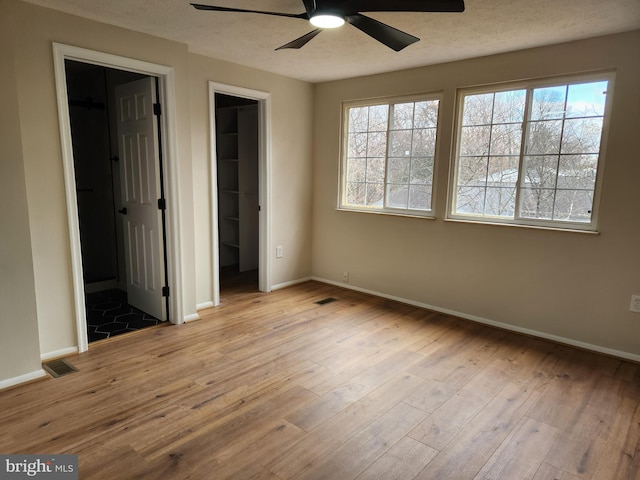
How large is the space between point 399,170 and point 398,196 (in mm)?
277

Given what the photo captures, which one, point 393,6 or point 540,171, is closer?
point 393,6

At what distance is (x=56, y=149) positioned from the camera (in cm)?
281

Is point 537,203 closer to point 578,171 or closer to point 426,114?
point 578,171

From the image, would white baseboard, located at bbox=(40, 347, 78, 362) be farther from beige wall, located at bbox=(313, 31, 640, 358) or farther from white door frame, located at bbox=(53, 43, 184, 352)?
beige wall, located at bbox=(313, 31, 640, 358)

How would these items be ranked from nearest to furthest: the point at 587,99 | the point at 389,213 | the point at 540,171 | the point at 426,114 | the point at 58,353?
1. the point at 58,353
2. the point at 587,99
3. the point at 540,171
4. the point at 426,114
5. the point at 389,213

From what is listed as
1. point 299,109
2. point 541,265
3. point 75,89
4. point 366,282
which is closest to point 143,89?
→ point 75,89

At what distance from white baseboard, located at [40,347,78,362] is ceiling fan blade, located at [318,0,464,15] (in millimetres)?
2902

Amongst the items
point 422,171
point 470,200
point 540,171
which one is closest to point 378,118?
point 422,171

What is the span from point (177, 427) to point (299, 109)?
3638 millimetres

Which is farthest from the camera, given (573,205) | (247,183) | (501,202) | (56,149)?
(247,183)

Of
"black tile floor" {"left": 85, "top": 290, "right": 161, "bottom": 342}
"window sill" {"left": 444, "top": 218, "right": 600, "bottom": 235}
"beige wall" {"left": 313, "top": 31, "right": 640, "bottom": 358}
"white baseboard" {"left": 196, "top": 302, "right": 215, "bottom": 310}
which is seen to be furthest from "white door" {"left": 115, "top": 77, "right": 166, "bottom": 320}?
"window sill" {"left": 444, "top": 218, "right": 600, "bottom": 235}

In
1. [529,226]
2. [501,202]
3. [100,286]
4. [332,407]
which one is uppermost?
[501,202]

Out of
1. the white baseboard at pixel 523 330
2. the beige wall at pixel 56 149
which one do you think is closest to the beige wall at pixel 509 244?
the white baseboard at pixel 523 330

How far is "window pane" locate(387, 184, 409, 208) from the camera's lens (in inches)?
171
